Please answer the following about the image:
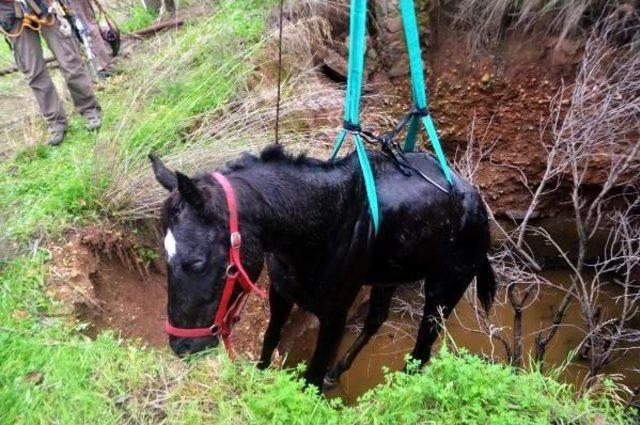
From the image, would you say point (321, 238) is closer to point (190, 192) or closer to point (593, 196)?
point (190, 192)

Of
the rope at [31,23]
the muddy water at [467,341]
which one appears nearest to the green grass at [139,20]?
the rope at [31,23]

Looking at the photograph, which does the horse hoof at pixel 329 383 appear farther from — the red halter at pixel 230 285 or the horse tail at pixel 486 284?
the red halter at pixel 230 285

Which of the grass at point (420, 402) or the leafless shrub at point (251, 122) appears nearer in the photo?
the grass at point (420, 402)

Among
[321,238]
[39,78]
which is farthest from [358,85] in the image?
[39,78]

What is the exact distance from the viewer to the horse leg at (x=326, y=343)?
273 cm

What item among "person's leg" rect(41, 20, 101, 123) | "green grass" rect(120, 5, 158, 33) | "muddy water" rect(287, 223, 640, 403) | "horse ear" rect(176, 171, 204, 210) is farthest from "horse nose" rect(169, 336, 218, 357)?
"green grass" rect(120, 5, 158, 33)

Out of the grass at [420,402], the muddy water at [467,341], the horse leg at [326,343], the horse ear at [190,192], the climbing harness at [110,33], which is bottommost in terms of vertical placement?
the muddy water at [467,341]

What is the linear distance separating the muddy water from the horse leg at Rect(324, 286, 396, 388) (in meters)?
0.17

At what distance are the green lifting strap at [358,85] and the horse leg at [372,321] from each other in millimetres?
1175

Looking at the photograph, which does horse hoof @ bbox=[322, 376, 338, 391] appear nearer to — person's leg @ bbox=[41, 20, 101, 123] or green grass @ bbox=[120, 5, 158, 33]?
person's leg @ bbox=[41, 20, 101, 123]

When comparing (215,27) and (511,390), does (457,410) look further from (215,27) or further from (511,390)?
(215,27)

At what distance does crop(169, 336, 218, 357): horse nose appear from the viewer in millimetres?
2014

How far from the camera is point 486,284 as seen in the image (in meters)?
3.50

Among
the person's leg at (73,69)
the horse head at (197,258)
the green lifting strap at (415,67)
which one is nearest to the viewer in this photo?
the horse head at (197,258)
